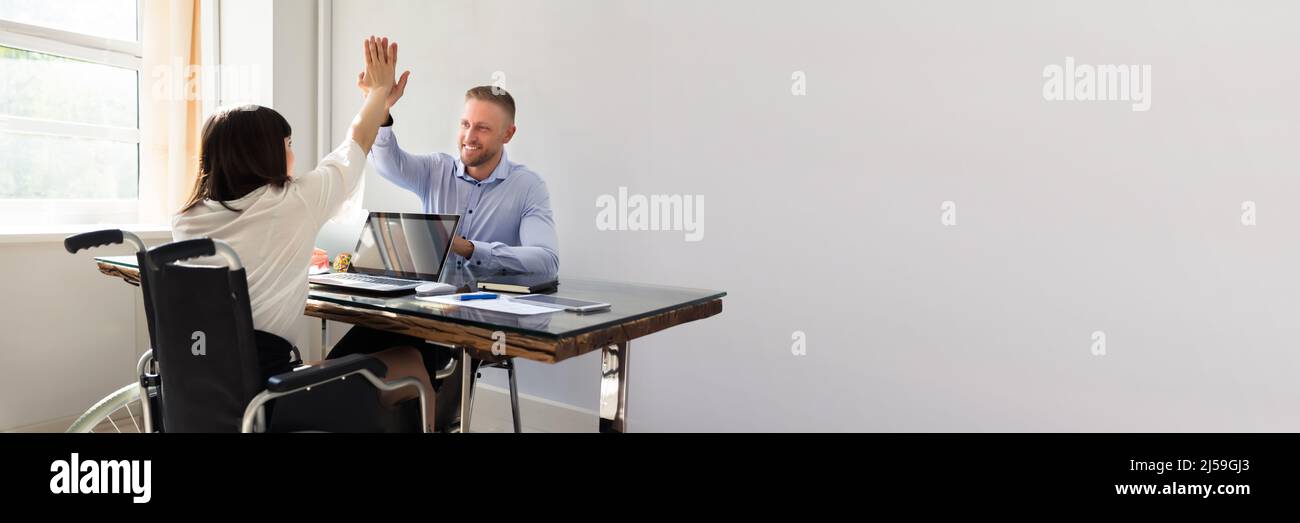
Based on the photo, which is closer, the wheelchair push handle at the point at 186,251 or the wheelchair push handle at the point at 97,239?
the wheelchair push handle at the point at 186,251

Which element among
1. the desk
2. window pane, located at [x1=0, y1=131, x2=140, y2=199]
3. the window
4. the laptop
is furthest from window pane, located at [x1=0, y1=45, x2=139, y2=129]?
the desk

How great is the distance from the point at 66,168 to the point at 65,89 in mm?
342

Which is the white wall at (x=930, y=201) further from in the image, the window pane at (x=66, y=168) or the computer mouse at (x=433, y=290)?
the window pane at (x=66, y=168)

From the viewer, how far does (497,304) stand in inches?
71.6

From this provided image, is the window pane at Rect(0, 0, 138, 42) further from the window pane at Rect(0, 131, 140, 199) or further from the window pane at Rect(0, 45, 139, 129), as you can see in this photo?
the window pane at Rect(0, 131, 140, 199)

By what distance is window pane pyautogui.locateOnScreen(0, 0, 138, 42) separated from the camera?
3.38 metres

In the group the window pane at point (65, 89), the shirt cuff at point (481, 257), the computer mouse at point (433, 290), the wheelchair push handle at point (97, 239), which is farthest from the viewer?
the window pane at point (65, 89)

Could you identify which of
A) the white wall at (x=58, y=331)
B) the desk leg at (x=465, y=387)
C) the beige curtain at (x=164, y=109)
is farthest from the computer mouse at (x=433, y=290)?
the beige curtain at (x=164, y=109)

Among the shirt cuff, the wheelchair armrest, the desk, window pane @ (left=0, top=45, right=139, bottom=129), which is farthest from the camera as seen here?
window pane @ (left=0, top=45, right=139, bottom=129)

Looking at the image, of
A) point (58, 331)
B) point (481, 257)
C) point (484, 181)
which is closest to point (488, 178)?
point (484, 181)

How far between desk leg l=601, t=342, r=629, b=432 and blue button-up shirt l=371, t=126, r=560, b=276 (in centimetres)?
60

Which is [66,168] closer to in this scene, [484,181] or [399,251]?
[484,181]

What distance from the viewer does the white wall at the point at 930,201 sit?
220 cm

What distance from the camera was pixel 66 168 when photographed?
3604mm
